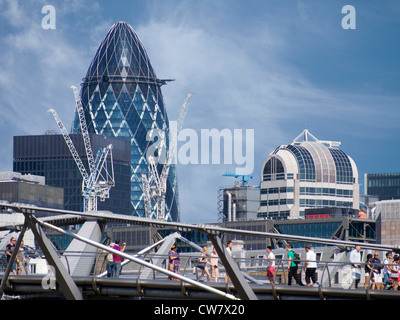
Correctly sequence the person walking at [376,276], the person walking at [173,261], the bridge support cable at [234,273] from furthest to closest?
1. the person walking at [173,261]
2. the person walking at [376,276]
3. the bridge support cable at [234,273]

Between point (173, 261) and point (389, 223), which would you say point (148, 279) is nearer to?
point (173, 261)

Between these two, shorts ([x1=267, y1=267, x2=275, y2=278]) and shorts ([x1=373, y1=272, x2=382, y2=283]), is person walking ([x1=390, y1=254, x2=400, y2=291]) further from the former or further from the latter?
shorts ([x1=267, y1=267, x2=275, y2=278])

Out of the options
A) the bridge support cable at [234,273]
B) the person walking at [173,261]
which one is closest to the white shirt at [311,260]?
the bridge support cable at [234,273]

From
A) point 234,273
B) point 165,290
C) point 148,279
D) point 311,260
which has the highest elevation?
point 311,260

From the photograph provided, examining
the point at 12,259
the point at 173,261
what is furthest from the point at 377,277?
the point at 12,259

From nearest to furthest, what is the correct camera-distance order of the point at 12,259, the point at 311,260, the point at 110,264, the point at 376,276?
the point at 311,260
the point at 376,276
the point at 12,259
the point at 110,264

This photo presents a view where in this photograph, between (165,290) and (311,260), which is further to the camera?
(165,290)

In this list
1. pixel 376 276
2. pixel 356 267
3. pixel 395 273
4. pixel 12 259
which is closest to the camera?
pixel 395 273

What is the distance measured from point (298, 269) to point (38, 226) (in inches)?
462

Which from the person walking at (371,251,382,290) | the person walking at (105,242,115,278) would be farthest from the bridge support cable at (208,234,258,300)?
the person walking at (105,242,115,278)

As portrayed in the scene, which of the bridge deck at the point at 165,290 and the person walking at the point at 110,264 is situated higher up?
the person walking at the point at 110,264

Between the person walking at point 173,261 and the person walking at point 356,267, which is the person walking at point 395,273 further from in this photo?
the person walking at point 173,261

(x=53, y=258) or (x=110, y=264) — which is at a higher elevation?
(x=53, y=258)
